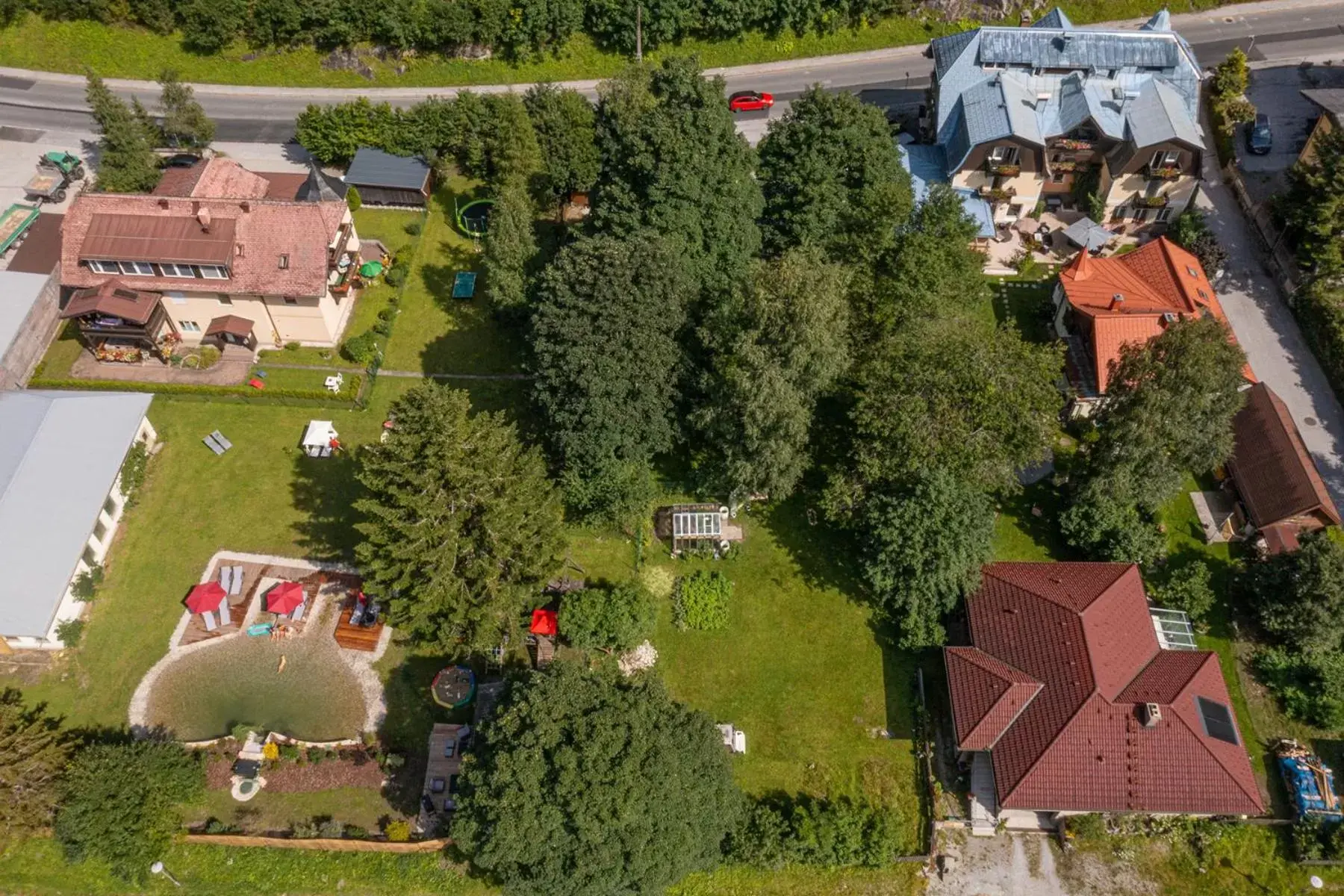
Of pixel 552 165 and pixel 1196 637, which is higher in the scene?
pixel 552 165

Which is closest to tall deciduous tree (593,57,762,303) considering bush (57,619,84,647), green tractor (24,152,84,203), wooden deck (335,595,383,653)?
wooden deck (335,595,383,653)

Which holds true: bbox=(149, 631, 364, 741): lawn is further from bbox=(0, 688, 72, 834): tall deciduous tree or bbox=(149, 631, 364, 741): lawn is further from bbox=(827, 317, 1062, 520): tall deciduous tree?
bbox=(827, 317, 1062, 520): tall deciduous tree

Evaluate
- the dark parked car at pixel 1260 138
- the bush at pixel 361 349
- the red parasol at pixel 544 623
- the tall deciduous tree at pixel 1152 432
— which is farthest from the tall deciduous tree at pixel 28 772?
the dark parked car at pixel 1260 138

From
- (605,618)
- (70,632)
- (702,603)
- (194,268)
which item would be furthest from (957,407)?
(70,632)

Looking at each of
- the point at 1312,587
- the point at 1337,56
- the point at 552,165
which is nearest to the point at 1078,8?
the point at 1337,56

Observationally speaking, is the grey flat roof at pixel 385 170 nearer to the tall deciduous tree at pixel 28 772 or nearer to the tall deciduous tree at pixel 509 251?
the tall deciduous tree at pixel 509 251

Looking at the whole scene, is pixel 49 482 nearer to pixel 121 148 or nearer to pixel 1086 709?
pixel 121 148

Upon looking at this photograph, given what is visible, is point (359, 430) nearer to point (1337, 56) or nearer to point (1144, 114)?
point (1144, 114)
